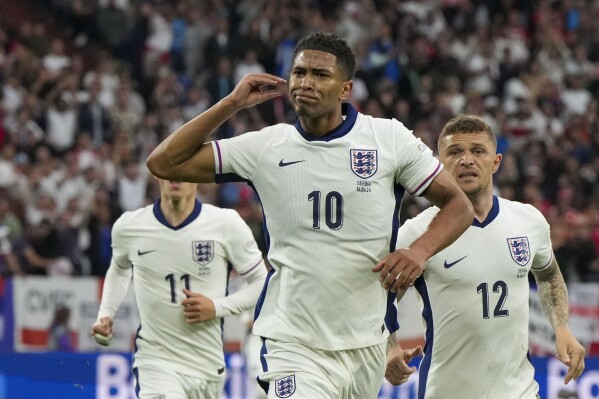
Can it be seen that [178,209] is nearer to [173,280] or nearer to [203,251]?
[203,251]

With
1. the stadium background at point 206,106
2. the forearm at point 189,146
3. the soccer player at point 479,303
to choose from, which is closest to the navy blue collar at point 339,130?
the forearm at point 189,146

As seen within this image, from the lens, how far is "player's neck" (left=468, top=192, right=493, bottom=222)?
7074 mm

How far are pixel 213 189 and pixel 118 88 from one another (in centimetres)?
324

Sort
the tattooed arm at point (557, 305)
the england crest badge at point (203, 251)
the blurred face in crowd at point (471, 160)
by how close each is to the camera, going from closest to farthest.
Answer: the tattooed arm at point (557, 305) < the blurred face in crowd at point (471, 160) < the england crest badge at point (203, 251)

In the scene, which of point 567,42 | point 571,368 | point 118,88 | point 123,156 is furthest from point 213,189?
point 571,368

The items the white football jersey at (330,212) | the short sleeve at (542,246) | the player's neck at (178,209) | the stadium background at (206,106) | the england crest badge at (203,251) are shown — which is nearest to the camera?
the white football jersey at (330,212)

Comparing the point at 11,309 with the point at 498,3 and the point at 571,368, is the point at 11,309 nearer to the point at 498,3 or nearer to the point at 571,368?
the point at 571,368

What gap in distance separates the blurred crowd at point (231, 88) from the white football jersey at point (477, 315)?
9097mm

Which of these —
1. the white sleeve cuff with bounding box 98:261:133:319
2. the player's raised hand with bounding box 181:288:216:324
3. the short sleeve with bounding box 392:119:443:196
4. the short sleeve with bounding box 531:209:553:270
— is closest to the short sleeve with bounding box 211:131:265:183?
the short sleeve with bounding box 392:119:443:196

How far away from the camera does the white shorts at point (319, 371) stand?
5949 mm

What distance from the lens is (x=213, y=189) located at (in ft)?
57.1

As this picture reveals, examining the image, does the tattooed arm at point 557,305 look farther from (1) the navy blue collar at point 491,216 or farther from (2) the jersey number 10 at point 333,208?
(2) the jersey number 10 at point 333,208

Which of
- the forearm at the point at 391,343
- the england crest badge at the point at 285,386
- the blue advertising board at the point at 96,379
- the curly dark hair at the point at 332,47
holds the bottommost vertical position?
the blue advertising board at the point at 96,379

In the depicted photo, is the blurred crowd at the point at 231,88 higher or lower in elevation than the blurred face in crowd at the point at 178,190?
higher
